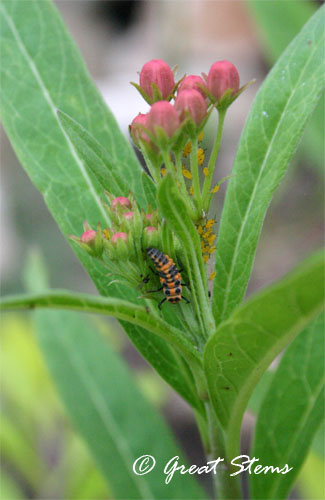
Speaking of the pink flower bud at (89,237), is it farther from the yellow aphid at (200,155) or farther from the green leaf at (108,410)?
the green leaf at (108,410)

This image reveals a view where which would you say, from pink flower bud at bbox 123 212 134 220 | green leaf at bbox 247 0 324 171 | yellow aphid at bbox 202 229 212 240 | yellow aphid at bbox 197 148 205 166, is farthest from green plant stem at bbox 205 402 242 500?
green leaf at bbox 247 0 324 171

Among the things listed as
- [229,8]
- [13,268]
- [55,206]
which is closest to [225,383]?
[55,206]

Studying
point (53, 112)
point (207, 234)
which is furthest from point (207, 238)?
point (53, 112)

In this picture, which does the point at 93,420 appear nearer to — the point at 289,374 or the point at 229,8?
the point at 289,374

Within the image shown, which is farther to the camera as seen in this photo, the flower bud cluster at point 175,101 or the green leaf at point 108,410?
the green leaf at point 108,410

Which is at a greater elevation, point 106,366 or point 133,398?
point 106,366

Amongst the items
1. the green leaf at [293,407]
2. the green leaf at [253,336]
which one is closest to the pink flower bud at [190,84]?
the green leaf at [253,336]
